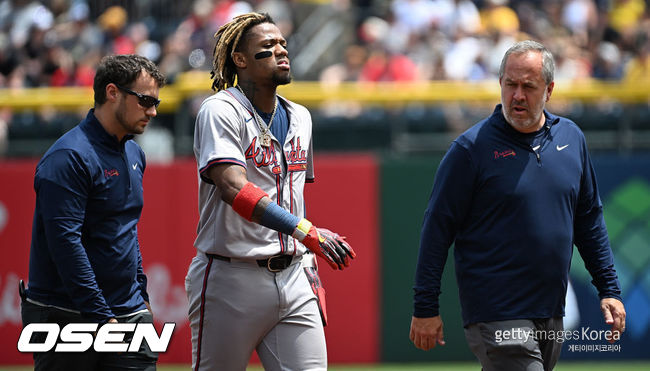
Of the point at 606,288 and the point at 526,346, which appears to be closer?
the point at 526,346

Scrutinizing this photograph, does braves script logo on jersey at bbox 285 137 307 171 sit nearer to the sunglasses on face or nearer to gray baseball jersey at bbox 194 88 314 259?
gray baseball jersey at bbox 194 88 314 259

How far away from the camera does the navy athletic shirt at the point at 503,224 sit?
194 inches

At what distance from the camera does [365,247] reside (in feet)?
35.3

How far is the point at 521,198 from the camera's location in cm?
491

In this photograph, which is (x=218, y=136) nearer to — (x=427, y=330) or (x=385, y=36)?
(x=427, y=330)

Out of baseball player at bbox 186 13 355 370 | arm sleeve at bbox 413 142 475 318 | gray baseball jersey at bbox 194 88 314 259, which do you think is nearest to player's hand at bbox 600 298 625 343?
arm sleeve at bbox 413 142 475 318

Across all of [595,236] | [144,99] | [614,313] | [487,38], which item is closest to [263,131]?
[144,99]

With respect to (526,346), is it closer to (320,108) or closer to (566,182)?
(566,182)

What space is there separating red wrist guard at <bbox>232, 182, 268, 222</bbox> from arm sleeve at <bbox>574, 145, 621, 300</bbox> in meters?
1.75

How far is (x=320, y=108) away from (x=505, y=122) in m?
6.59

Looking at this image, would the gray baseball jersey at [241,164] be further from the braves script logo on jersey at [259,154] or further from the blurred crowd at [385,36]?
the blurred crowd at [385,36]

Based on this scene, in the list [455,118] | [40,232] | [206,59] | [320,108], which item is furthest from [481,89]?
[40,232]

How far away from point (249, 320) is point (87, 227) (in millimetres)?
973

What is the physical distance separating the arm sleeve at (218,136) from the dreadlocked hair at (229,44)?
348 millimetres
